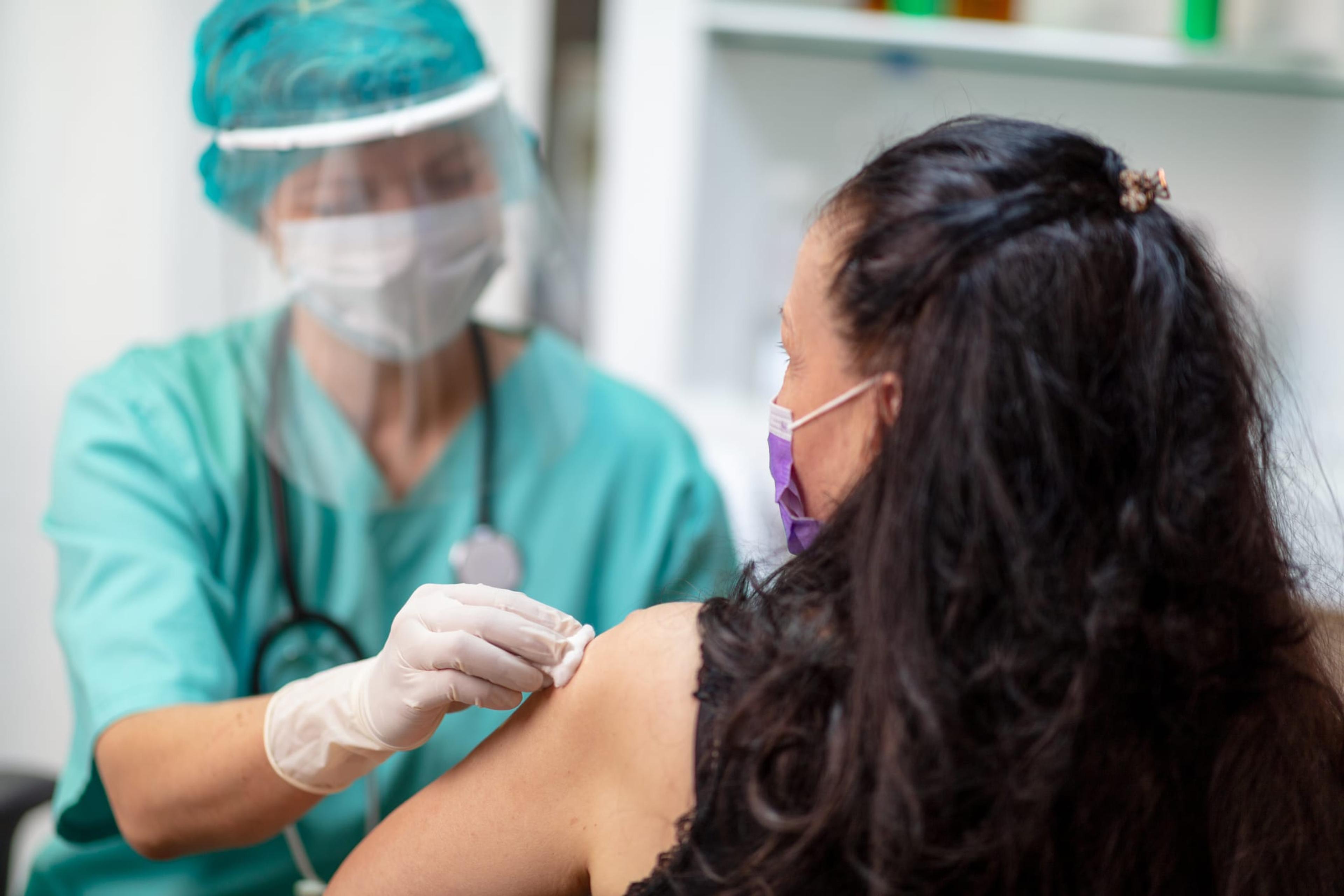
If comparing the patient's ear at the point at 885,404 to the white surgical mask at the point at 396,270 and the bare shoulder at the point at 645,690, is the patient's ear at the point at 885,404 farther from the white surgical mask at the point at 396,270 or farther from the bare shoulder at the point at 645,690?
the white surgical mask at the point at 396,270

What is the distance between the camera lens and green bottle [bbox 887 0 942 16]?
6.50ft

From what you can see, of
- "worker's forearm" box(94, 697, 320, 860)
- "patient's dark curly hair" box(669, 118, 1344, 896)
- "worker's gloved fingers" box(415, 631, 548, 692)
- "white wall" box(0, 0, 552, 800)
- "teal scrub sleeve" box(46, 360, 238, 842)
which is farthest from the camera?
"white wall" box(0, 0, 552, 800)

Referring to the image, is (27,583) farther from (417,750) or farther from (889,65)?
(889,65)

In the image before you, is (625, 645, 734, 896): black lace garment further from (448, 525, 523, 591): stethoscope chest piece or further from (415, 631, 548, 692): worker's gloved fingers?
(448, 525, 523, 591): stethoscope chest piece

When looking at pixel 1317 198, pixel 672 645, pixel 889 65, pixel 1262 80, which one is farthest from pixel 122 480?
pixel 1317 198

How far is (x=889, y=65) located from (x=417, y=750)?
5.39ft

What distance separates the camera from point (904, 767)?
1.96 feet

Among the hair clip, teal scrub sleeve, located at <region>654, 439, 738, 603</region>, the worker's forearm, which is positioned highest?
the hair clip

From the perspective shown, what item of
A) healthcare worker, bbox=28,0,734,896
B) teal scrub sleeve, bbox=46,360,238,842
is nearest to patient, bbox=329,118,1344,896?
healthcare worker, bbox=28,0,734,896

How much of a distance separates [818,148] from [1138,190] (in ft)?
5.38

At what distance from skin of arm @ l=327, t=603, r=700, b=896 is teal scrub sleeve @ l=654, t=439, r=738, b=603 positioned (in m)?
0.54

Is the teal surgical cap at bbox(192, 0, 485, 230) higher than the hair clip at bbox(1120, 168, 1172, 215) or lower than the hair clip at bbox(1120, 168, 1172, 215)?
higher

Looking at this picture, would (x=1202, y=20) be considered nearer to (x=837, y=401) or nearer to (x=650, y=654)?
A: (x=837, y=401)

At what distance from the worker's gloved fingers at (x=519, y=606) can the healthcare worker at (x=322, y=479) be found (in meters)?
0.11
